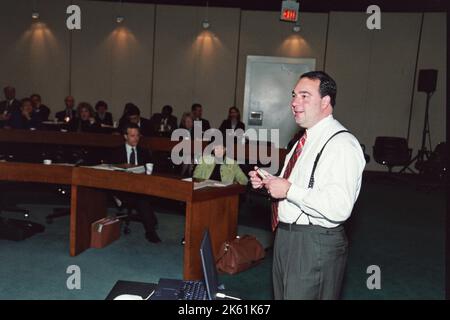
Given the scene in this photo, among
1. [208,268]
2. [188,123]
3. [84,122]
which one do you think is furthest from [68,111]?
[208,268]

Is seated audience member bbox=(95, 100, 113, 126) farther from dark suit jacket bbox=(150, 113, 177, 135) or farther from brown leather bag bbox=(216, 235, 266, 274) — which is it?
brown leather bag bbox=(216, 235, 266, 274)

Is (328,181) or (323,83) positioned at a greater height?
(323,83)

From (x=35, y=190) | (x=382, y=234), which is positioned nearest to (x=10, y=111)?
(x=35, y=190)

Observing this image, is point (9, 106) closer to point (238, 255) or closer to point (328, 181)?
point (238, 255)

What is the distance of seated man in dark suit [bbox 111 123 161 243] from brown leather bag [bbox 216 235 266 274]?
1.12 metres

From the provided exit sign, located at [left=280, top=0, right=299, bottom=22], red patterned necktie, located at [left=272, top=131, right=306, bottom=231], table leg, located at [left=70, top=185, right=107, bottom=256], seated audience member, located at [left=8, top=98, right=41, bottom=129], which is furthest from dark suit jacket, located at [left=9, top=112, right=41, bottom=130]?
red patterned necktie, located at [left=272, top=131, right=306, bottom=231]

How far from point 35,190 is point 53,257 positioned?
321 centimetres

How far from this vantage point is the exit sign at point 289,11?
763 cm

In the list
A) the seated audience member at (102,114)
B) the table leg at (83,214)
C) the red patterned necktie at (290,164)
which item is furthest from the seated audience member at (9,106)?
the red patterned necktie at (290,164)

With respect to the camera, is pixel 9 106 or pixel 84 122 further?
pixel 9 106

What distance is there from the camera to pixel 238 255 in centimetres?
427

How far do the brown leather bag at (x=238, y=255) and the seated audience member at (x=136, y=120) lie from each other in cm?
337

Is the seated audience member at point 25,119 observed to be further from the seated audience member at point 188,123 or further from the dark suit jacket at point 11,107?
the seated audience member at point 188,123

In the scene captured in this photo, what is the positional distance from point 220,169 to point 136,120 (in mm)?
2573
